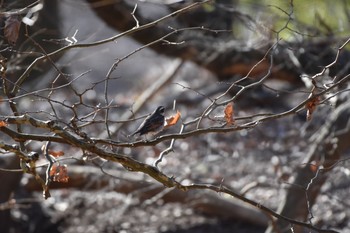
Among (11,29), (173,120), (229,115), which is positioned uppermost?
(11,29)

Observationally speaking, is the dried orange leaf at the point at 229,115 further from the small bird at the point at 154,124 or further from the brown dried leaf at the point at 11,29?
the brown dried leaf at the point at 11,29

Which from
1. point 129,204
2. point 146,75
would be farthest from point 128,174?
point 146,75

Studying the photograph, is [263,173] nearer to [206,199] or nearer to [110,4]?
[206,199]

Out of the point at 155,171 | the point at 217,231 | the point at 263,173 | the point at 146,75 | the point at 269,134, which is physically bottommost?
the point at 155,171

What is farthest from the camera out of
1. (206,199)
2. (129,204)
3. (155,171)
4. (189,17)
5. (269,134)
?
(269,134)

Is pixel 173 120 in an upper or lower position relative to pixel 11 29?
lower

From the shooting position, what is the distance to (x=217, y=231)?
22.4 feet

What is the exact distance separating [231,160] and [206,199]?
137 cm

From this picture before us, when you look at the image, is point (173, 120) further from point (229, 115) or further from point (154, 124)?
point (229, 115)

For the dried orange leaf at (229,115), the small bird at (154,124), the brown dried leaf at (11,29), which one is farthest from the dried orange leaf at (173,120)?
the brown dried leaf at (11,29)

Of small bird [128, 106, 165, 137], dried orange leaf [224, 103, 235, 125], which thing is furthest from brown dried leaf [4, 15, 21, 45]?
dried orange leaf [224, 103, 235, 125]

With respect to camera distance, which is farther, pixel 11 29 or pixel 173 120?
pixel 173 120

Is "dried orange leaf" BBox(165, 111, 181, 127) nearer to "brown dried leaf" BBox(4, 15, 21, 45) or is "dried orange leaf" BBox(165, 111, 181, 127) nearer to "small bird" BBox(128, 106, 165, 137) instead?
"small bird" BBox(128, 106, 165, 137)

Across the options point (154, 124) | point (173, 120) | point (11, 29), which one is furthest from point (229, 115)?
point (11, 29)
